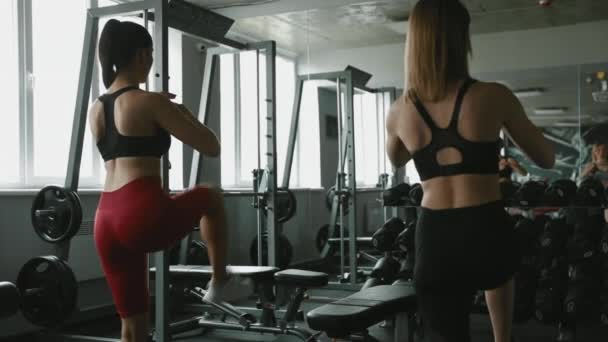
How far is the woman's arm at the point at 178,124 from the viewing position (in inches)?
59.9

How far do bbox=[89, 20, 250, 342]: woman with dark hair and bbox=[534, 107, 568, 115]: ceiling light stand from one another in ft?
13.1

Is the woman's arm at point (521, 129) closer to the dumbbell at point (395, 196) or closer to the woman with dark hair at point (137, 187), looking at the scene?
the woman with dark hair at point (137, 187)

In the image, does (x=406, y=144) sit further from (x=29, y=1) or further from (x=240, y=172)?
(x=240, y=172)

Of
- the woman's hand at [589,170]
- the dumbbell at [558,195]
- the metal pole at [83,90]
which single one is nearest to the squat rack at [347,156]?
the woman's hand at [589,170]

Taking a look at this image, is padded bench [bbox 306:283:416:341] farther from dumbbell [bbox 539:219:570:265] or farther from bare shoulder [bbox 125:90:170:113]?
dumbbell [bbox 539:219:570:265]

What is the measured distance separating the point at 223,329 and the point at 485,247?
2.56 metres

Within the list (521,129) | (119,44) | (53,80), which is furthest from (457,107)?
(53,80)

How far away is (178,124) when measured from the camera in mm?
1524

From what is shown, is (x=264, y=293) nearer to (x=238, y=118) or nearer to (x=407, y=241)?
(x=407, y=241)

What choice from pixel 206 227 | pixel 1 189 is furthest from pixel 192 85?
pixel 206 227

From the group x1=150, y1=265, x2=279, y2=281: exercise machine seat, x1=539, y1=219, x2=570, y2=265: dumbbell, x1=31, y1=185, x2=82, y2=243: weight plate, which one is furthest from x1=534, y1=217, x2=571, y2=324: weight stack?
x1=31, y1=185, x2=82, y2=243: weight plate

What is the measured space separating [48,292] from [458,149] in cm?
225

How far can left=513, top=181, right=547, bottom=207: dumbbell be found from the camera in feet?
10.2

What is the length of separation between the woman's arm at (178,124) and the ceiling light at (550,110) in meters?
4.03
